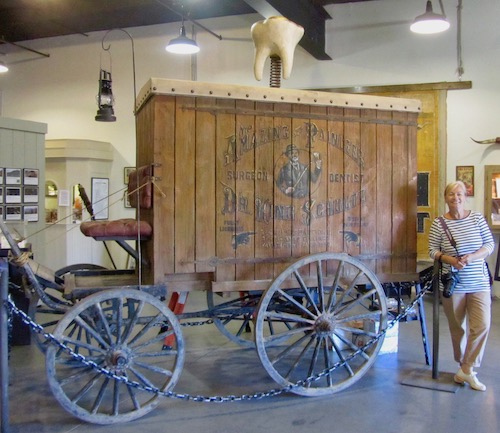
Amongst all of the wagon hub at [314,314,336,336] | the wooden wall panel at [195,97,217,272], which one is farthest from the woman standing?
the wooden wall panel at [195,97,217,272]

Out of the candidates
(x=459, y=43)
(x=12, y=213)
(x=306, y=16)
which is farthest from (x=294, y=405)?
(x=459, y=43)

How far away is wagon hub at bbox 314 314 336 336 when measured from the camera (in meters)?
4.26

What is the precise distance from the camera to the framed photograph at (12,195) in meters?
8.20

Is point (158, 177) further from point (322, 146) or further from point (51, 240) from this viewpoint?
point (51, 240)

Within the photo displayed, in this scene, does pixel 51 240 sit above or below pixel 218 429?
above

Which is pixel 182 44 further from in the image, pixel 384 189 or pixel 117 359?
pixel 117 359

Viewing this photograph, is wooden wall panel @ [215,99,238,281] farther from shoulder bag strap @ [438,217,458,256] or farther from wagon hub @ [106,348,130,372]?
shoulder bag strap @ [438,217,458,256]

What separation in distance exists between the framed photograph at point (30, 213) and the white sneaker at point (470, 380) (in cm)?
645

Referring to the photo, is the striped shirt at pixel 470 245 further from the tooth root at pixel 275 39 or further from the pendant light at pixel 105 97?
the pendant light at pixel 105 97

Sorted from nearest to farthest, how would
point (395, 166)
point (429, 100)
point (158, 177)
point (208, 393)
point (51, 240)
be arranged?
1. point (158, 177)
2. point (208, 393)
3. point (395, 166)
4. point (429, 100)
5. point (51, 240)

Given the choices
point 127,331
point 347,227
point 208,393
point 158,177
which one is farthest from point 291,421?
point 158,177

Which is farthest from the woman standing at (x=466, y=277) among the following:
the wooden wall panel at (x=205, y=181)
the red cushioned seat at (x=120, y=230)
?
the red cushioned seat at (x=120, y=230)

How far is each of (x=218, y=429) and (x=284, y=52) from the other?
2927 millimetres

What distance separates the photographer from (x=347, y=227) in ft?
15.1
